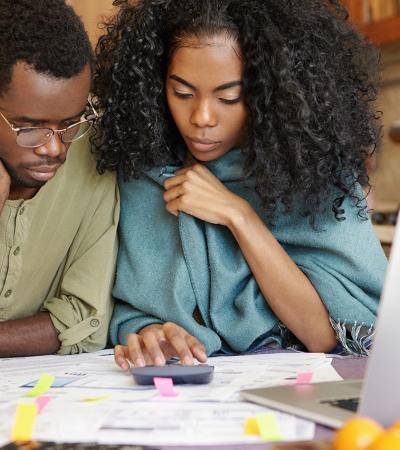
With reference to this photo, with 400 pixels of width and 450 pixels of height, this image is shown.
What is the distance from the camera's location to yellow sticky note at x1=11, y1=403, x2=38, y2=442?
818 millimetres

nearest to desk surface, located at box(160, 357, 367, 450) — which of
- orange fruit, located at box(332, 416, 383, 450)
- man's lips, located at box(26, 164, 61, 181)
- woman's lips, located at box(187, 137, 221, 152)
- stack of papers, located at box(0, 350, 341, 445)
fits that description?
stack of papers, located at box(0, 350, 341, 445)

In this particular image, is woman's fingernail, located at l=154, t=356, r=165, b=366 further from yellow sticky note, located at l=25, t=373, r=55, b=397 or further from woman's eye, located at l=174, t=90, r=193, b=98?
woman's eye, located at l=174, t=90, r=193, b=98

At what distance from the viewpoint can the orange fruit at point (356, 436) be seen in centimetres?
64

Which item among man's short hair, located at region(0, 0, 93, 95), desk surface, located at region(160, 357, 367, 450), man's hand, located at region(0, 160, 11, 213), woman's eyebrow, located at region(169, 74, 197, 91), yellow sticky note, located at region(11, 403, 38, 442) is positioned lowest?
desk surface, located at region(160, 357, 367, 450)

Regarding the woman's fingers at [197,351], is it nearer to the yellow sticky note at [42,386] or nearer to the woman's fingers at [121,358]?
the woman's fingers at [121,358]

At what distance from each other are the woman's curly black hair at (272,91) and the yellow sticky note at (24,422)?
26.5 inches

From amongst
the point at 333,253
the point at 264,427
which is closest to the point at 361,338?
the point at 333,253

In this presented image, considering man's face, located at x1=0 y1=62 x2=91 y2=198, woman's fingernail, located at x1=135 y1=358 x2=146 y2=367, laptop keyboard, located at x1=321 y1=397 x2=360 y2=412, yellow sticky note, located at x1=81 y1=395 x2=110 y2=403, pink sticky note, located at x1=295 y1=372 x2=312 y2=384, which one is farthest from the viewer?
man's face, located at x1=0 y1=62 x2=91 y2=198

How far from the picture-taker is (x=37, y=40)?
129cm

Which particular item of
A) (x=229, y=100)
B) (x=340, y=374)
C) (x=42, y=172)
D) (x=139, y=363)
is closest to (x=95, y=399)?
(x=139, y=363)

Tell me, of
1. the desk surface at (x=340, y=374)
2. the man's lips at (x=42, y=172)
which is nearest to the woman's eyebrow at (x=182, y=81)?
the man's lips at (x=42, y=172)

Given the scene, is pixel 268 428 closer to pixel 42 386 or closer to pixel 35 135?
pixel 42 386

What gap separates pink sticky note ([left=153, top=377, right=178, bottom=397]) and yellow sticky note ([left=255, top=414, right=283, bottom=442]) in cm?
19

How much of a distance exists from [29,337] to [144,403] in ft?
1.72
